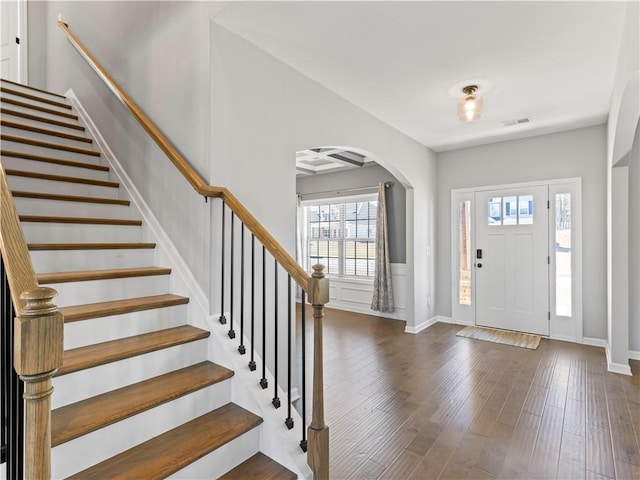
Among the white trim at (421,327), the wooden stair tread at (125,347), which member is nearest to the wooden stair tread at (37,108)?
the wooden stair tread at (125,347)

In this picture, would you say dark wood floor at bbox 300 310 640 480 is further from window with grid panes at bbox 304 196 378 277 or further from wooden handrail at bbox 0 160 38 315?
window with grid panes at bbox 304 196 378 277

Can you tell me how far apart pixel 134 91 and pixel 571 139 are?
16.5 ft

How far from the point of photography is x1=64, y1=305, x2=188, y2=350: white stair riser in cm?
177

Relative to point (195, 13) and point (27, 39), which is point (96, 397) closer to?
point (195, 13)

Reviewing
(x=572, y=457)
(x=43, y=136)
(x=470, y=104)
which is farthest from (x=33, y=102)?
(x=572, y=457)

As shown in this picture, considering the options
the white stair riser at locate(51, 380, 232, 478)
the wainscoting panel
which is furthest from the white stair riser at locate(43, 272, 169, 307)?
the wainscoting panel

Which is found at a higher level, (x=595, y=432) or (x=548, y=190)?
(x=548, y=190)

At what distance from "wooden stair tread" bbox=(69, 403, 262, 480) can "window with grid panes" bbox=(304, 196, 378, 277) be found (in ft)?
15.4

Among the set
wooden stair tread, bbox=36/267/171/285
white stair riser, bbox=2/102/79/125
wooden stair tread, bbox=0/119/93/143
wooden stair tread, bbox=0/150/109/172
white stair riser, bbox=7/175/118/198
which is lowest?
wooden stair tread, bbox=36/267/171/285

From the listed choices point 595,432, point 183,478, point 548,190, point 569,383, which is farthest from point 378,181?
point 183,478

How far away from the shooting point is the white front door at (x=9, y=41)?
4.65 m

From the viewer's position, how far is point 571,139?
14.3ft

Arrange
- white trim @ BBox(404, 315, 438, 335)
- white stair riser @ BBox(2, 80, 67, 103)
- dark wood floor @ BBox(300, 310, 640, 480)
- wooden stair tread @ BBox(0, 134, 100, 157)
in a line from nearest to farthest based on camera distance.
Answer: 1. dark wood floor @ BBox(300, 310, 640, 480)
2. wooden stair tread @ BBox(0, 134, 100, 157)
3. white stair riser @ BBox(2, 80, 67, 103)
4. white trim @ BBox(404, 315, 438, 335)

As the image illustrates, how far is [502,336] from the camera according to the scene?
455cm
